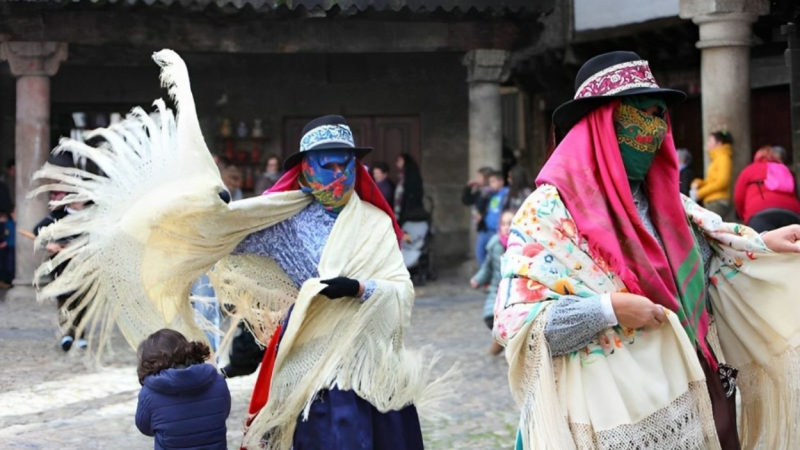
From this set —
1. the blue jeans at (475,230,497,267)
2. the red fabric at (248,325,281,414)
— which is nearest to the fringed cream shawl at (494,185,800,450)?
the red fabric at (248,325,281,414)

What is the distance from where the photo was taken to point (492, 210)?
1524 centimetres

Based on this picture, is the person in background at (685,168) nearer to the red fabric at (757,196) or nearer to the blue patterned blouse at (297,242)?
the red fabric at (757,196)

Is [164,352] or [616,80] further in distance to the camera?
[164,352]

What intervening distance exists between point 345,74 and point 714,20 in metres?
7.74

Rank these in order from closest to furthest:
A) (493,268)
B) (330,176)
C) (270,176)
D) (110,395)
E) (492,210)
Answer: (330,176)
(110,395)
(493,268)
(492,210)
(270,176)

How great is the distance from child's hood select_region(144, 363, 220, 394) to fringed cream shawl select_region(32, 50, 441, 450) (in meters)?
0.24

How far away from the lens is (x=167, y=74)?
489 centimetres

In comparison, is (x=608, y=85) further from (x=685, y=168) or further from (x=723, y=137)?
(x=685, y=168)

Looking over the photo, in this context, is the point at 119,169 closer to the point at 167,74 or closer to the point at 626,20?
the point at 167,74

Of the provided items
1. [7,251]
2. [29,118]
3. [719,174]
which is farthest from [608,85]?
[7,251]

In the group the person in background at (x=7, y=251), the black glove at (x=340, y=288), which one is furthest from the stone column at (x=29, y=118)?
the black glove at (x=340, y=288)

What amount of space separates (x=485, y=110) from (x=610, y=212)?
13.3 m

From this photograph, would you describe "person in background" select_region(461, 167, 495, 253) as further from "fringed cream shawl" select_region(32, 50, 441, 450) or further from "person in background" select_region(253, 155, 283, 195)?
"fringed cream shawl" select_region(32, 50, 441, 450)

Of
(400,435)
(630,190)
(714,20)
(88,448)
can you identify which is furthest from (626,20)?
(630,190)
